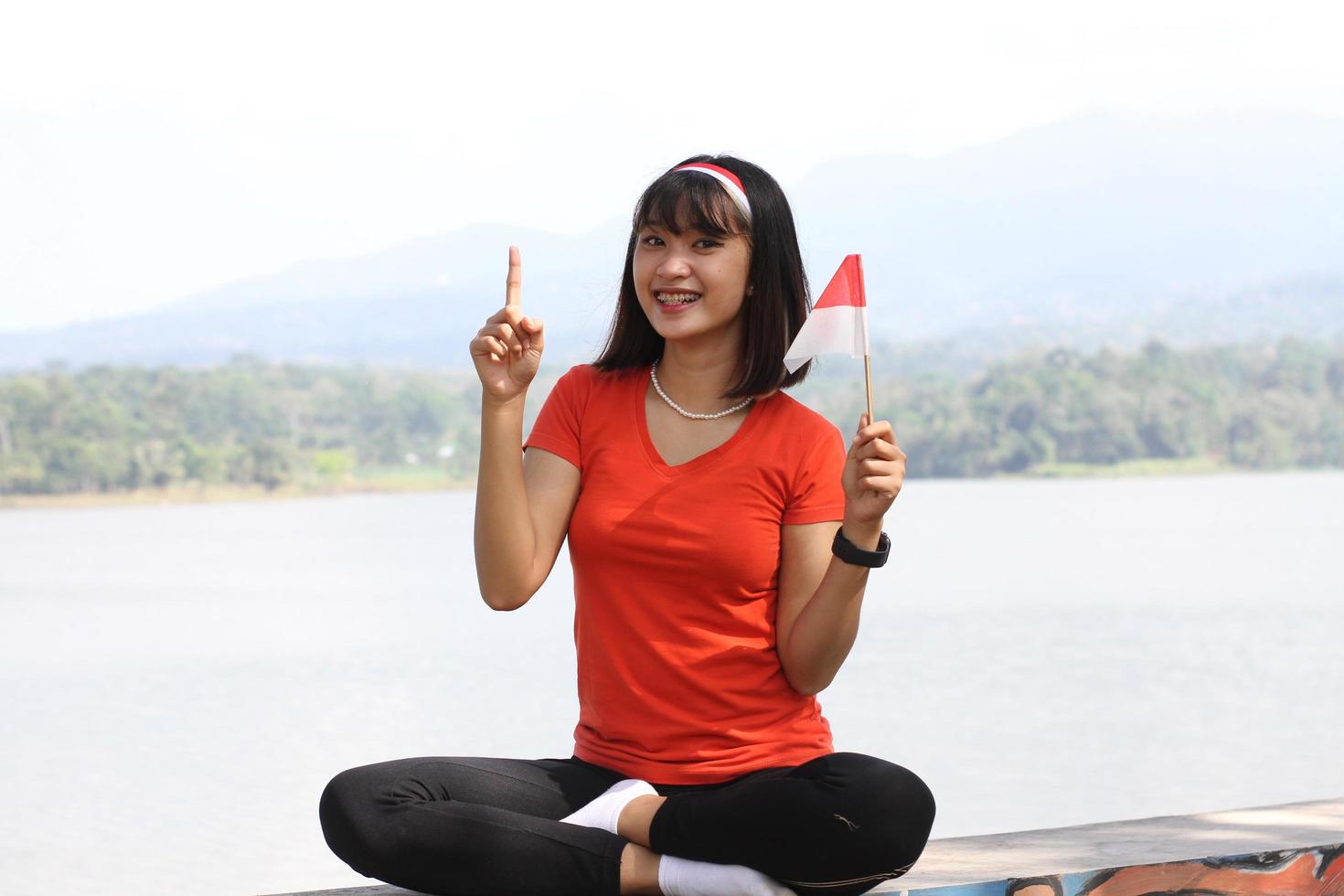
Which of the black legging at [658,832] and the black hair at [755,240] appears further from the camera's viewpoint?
the black hair at [755,240]

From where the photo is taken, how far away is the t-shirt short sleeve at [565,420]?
2244 mm

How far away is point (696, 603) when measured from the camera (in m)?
2.13

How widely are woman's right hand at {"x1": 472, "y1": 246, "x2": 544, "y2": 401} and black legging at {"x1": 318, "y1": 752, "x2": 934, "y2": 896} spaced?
469 mm

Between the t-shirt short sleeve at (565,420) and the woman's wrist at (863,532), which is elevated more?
the t-shirt short sleeve at (565,420)

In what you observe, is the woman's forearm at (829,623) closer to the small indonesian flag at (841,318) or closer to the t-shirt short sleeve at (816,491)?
the t-shirt short sleeve at (816,491)

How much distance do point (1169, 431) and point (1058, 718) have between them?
29505 millimetres

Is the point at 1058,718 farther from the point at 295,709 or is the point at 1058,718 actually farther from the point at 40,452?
the point at 40,452

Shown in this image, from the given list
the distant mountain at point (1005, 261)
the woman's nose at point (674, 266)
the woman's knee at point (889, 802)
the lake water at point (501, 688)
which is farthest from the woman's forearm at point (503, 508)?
the distant mountain at point (1005, 261)

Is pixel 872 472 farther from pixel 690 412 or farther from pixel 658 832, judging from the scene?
pixel 658 832

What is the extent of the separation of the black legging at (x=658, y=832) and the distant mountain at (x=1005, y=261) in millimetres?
52307

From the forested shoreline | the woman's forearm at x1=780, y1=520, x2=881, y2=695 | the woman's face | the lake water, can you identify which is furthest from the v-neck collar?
the forested shoreline

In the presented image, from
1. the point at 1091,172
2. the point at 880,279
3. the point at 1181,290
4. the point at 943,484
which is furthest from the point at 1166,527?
the point at 1091,172

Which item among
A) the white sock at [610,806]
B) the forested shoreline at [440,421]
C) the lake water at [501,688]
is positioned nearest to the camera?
the white sock at [610,806]

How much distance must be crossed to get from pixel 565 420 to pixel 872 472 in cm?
49
